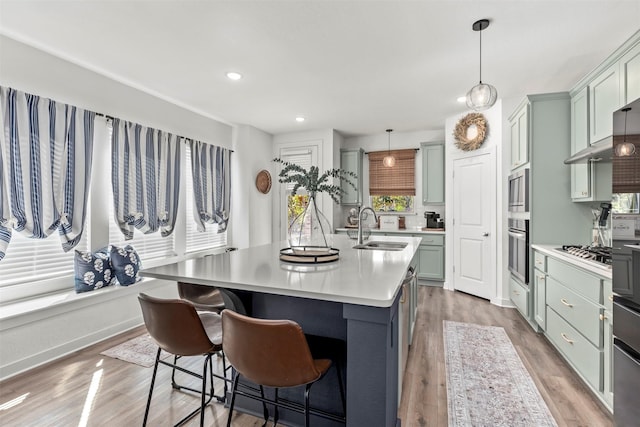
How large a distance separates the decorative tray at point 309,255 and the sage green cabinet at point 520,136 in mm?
2487

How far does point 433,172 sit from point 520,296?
7.99 feet

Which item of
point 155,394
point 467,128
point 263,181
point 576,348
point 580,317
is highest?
point 467,128

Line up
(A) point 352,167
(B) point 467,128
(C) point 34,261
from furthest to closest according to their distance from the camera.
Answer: (A) point 352,167, (B) point 467,128, (C) point 34,261

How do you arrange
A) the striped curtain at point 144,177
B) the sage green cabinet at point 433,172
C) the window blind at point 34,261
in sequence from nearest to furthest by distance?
the window blind at point 34,261
the striped curtain at point 144,177
the sage green cabinet at point 433,172

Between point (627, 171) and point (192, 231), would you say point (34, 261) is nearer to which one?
point (192, 231)

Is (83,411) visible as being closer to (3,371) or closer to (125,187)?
(3,371)

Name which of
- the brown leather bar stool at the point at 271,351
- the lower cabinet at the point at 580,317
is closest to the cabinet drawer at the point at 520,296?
the lower cabinet at the point at 580,317

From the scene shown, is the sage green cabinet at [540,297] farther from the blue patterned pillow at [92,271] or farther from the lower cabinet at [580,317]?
the blue patterned pillow at [92,271]

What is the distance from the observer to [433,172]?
206 inches

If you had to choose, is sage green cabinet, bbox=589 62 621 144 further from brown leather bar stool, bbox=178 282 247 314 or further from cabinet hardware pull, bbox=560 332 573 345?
brown leather bar stool, bbox=178 282 247 314

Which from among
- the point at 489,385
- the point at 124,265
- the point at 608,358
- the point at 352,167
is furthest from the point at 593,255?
the point at 124,265

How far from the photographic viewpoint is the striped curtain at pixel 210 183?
173 inches

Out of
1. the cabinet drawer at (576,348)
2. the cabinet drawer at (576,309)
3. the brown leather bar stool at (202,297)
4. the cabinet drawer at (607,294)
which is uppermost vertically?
the cabinet drawer at (607,294)

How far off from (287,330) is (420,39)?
250 cm
